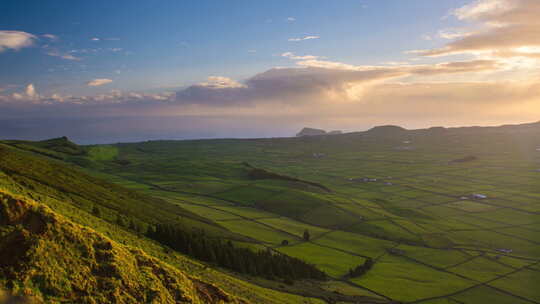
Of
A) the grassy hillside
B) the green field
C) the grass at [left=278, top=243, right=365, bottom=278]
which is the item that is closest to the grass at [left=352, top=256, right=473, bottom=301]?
the green field

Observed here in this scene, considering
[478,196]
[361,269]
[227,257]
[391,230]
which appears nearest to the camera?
[227,257]

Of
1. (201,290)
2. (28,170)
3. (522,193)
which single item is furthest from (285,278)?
(522,193)

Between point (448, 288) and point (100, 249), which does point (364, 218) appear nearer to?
point (448, 288)

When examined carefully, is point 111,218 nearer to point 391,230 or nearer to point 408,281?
point 408,281

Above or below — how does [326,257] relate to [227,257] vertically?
below

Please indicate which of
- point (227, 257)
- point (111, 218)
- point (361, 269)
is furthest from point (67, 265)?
point (361, 269)

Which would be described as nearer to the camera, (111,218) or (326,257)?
(111,218)

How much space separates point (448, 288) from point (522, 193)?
472ft

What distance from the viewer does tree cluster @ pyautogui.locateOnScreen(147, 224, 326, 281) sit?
51925 mm

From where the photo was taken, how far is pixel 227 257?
184ft

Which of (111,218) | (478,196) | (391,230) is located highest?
(111,218)

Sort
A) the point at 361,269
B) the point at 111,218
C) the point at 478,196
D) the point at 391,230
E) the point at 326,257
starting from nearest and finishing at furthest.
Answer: the point at 111,218 → the point at 361,269 → the point at 326,257 → the point at 391,230 → the point at 478,196

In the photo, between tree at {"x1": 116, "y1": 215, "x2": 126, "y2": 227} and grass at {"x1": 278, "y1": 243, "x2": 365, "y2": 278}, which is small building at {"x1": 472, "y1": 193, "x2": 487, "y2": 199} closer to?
grass at {"x1": 278, "y1": 243, "x2": 365, "y2": 278}

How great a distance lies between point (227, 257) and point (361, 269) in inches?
1791
